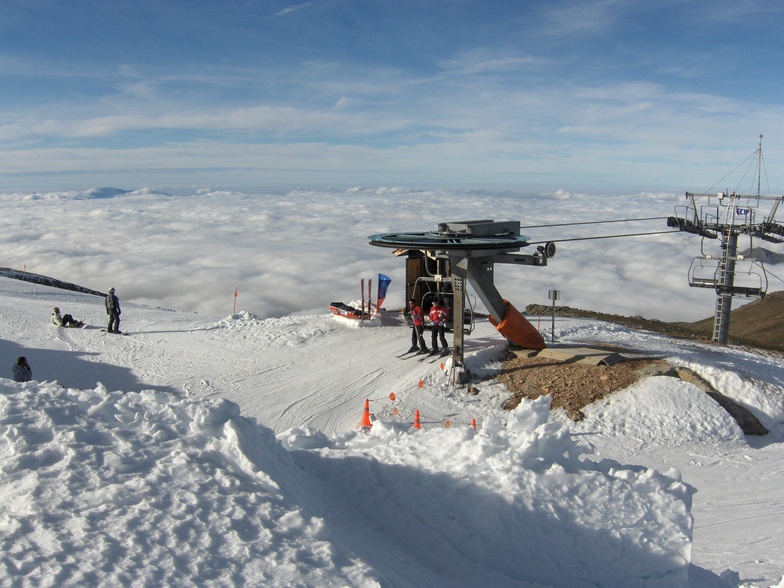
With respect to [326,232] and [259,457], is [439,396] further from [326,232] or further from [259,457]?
[326,232]

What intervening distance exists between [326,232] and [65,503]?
155m

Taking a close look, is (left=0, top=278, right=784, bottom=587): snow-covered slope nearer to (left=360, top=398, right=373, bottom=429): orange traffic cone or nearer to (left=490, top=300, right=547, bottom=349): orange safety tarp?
(left=360, top=398, right=373, bottom=429): orange traffic cone

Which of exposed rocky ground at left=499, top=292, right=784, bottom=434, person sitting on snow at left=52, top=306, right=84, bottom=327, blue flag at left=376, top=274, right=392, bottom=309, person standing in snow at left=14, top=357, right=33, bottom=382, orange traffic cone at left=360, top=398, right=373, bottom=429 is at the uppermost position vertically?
blue flag at left=376, top=274, right=392, bottom=309

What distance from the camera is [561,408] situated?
14.5m

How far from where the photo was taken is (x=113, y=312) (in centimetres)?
2117

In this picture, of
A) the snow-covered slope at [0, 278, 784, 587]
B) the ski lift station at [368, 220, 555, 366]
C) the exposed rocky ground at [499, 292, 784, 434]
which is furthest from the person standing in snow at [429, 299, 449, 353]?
the snow-covered slope at [0, 278, 784, 587]

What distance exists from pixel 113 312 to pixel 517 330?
13.7 m

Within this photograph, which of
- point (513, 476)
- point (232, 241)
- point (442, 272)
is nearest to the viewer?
point (513, 476)

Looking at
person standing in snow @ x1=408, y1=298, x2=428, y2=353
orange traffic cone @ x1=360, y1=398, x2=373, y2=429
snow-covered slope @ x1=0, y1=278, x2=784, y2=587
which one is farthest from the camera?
person standing in snow @ x1=408, y1=298, x2=428, y2=353

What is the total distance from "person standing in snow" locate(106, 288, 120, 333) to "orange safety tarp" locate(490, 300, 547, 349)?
12.8m

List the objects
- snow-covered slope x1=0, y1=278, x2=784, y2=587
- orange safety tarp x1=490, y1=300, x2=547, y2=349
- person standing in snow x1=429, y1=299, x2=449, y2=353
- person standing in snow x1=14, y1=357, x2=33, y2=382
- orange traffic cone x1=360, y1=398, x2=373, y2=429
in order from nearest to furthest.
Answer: snow-covered slope x1=0, y1=278, x2=784, y2=587 < person standing in snow x1=14, y1=357, x2=33, y2=382 < orange traffic cone x1=360, y1=398, x2=373, y2=429 < orange safety tarp x1=490, y1=300, x2=547, y2=349 < person standing in snow x1=429, y1=299, x2=449, y2=353

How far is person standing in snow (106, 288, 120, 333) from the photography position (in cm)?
2095

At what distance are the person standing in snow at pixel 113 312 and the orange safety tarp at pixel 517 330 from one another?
1284 cm

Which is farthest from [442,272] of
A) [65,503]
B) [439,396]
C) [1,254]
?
[1,254]
